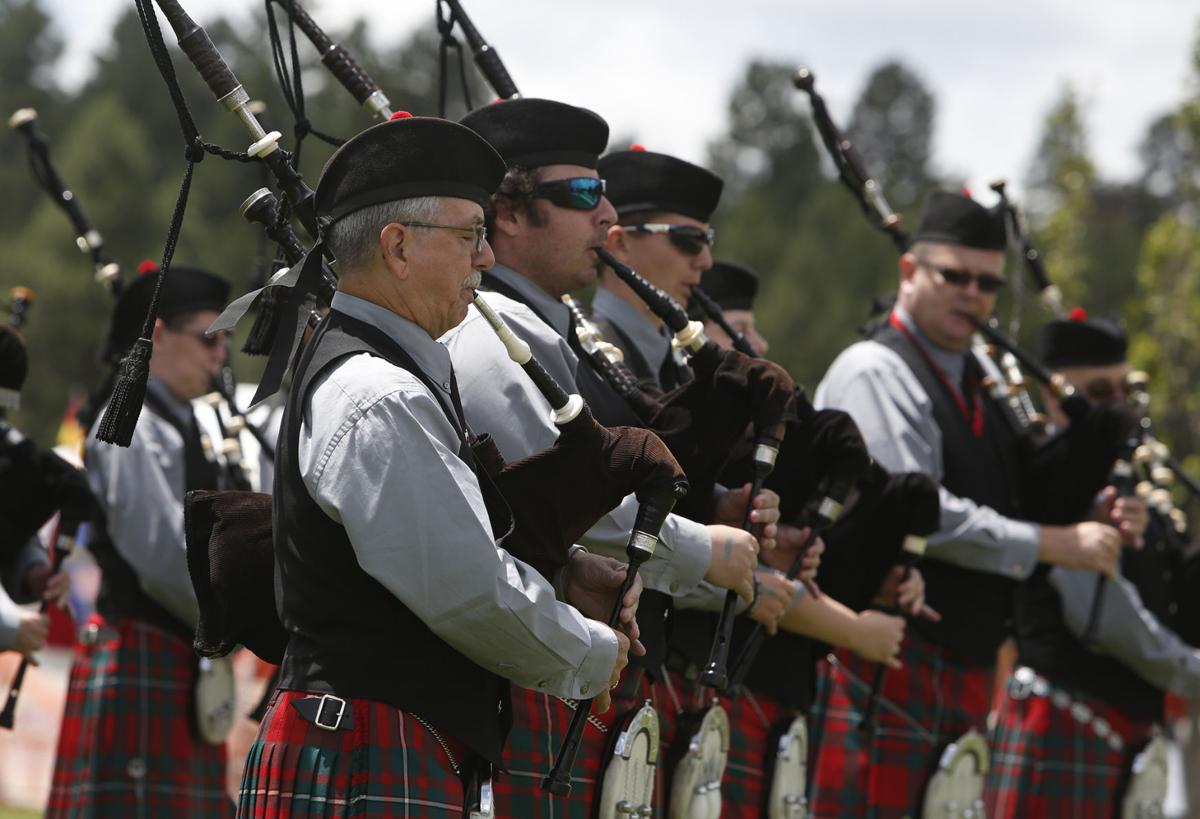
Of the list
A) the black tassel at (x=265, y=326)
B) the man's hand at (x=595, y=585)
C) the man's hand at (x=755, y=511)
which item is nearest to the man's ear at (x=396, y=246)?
the black tassel at (x=265, y=326)

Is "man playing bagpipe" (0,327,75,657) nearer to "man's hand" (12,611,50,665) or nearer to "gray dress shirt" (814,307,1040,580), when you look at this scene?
"man's hand" (12,611,50,665)

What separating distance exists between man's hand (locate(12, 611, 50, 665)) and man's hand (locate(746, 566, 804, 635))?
2025 millimetres

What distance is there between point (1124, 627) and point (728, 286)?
65.8 inches

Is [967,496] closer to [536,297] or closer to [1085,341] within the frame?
[1085,341]

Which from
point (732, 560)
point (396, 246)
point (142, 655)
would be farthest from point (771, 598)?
point (142, 655)

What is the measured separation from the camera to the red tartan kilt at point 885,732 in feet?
15.7

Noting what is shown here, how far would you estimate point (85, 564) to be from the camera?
13516mm

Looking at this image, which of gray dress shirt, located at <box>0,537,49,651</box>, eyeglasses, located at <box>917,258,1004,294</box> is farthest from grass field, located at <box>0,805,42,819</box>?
eyeglasses, located at <box>917,258,1004,294</box>

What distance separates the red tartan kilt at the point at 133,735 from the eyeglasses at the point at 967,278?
→ 2.51 meters

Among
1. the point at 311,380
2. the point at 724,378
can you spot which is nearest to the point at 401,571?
the point at 311,380

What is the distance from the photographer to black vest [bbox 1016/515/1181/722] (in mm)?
5578

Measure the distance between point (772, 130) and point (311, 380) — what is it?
3959cm

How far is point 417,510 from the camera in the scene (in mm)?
2535

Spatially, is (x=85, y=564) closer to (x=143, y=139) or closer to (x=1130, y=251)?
(x=143, y=139)
